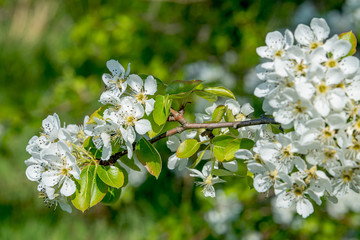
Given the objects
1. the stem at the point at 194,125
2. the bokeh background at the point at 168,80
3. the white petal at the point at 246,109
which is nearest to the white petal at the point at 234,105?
the white petal at the point at 246,109

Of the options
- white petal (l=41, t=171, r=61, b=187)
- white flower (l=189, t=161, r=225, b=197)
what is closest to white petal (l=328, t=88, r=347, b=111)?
white flower (l=189, t=161, r=225, b=197)

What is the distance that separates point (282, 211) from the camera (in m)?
2.10

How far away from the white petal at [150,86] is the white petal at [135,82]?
0.5 inches

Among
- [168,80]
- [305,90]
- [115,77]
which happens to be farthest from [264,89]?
[168,80]

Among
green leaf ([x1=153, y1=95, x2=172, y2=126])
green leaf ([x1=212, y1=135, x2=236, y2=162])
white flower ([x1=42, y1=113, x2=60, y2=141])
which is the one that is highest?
green leaf ([x1=153, y1=95, x2=172, y2=126])

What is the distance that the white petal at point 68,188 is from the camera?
31.5 inches

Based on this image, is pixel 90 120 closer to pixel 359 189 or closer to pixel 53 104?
pixel 359 189

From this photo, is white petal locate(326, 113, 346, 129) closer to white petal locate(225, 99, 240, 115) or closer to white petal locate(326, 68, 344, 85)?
white petal locate(326, 68, 344, 85)

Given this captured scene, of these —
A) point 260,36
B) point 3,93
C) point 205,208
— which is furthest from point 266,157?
point 3,93

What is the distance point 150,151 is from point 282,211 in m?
1.46

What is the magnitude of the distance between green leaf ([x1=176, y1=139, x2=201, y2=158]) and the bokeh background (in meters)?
1.12

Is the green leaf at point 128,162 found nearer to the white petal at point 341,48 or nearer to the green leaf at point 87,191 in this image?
the green leaf at point 87,191

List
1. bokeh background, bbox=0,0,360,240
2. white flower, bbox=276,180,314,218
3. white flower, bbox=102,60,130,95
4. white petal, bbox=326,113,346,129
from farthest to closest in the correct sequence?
bokeh background, bbox=0,0,360,240
white flower, bbox=102,60,130,95
white flower, bbox=276,180,314,218
white petal, bbox=326,113,346,129

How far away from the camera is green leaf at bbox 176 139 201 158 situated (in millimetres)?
848
